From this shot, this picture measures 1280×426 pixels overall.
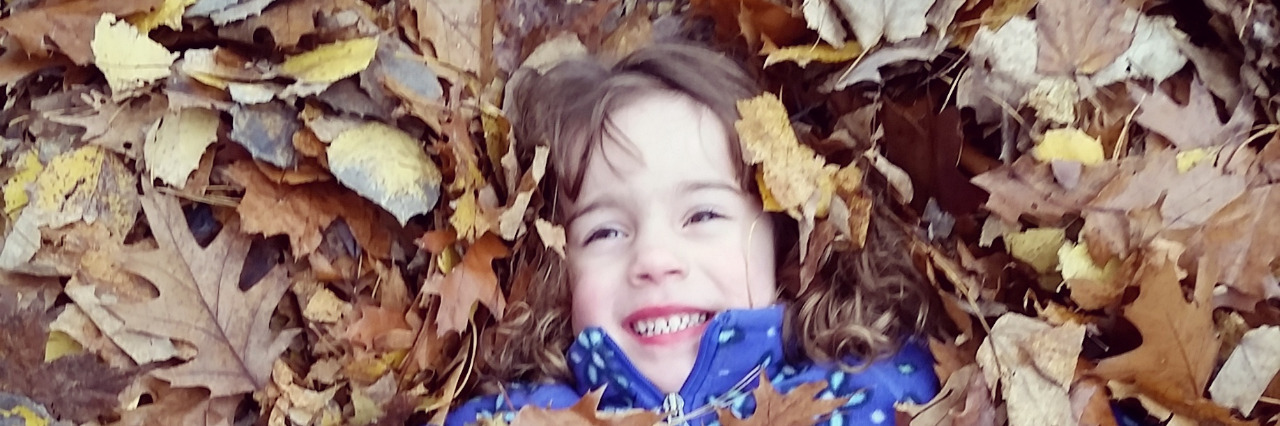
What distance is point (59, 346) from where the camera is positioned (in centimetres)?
144

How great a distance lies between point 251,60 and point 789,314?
842 mm

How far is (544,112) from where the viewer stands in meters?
1.54

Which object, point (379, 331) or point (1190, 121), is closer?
point (1190, 121)

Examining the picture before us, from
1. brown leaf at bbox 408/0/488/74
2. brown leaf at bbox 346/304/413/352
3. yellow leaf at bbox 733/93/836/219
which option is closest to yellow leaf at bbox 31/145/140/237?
brown leaf at bbox 346/304/413/352

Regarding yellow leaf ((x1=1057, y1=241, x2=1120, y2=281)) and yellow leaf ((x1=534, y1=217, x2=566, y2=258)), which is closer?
yellow leaf ((x1=1057, y1=241, x2=1120, y2=281))

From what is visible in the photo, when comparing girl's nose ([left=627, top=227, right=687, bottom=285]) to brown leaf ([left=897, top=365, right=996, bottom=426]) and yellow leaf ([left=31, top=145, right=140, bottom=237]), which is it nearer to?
brown leaf ([left=897, top=365, right=996, bottom=426])

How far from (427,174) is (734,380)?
0.51m

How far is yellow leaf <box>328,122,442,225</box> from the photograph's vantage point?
1.42m

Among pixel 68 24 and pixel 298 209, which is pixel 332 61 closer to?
pixel 298 209

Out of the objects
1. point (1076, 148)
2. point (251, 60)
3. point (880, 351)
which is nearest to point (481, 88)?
point (251, 60)

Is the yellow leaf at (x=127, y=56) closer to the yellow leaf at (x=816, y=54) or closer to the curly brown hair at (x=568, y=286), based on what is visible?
the curly brown hair at (x=568, y=286)

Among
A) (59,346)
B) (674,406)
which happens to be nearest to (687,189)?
(674,406)

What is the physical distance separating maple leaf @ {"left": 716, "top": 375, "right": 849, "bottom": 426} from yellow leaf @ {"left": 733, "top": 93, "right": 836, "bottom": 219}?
25cm

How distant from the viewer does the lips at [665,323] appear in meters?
1.42
